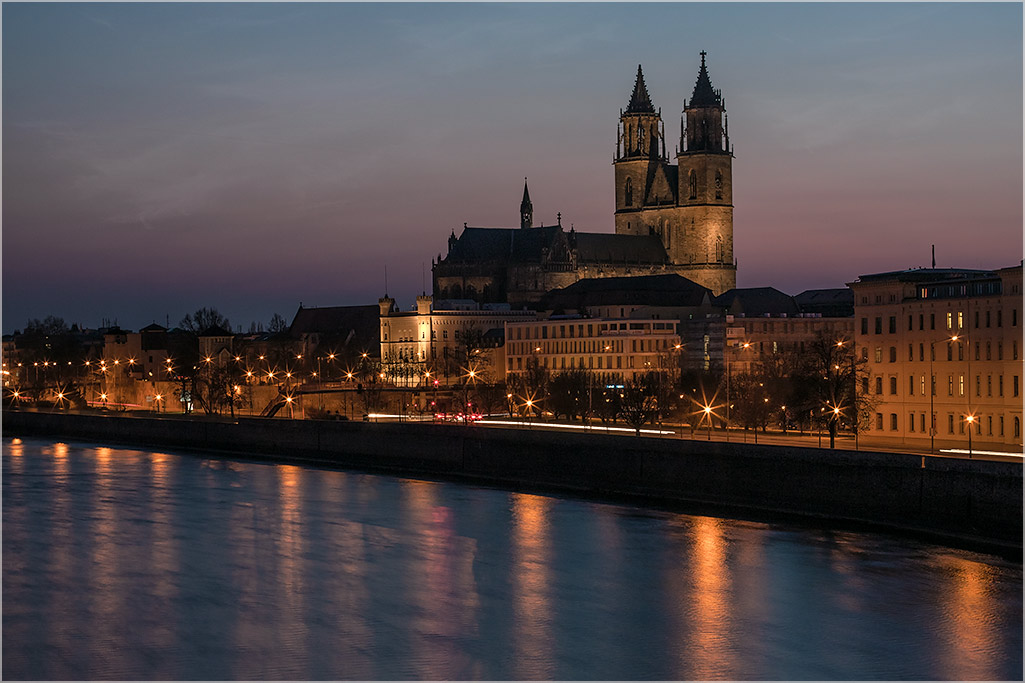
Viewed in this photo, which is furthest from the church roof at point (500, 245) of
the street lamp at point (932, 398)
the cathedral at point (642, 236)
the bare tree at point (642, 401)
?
the street lamp at point (932, 398)

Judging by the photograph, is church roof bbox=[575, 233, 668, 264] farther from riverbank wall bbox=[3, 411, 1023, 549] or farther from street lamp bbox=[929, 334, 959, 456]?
street lamp bbox=[929, 334, 959, 456]

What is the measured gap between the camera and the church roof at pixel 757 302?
4862 inches

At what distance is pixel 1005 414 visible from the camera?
5572cm

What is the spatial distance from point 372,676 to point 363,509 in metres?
23.5

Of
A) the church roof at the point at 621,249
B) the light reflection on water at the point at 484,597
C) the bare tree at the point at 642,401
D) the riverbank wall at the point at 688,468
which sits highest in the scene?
the church roof at the point at 621,249

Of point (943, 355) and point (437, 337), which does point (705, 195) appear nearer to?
point (437, 337)

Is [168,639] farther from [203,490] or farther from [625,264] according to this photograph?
[625,264]

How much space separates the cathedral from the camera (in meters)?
143

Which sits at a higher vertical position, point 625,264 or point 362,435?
point 625,264

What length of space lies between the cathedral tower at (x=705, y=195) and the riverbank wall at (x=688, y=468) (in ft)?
240

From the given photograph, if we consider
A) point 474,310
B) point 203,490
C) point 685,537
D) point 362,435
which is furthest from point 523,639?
point 474,310

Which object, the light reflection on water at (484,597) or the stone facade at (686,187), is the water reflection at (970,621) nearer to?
the light reflection on water at (484,597)

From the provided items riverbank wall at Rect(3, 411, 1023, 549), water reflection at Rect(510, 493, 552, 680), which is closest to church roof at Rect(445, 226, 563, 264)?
riverbank wall at Rect(3, 411, 1023, 549)

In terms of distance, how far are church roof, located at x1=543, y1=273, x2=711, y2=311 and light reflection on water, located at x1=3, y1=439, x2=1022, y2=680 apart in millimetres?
75855
